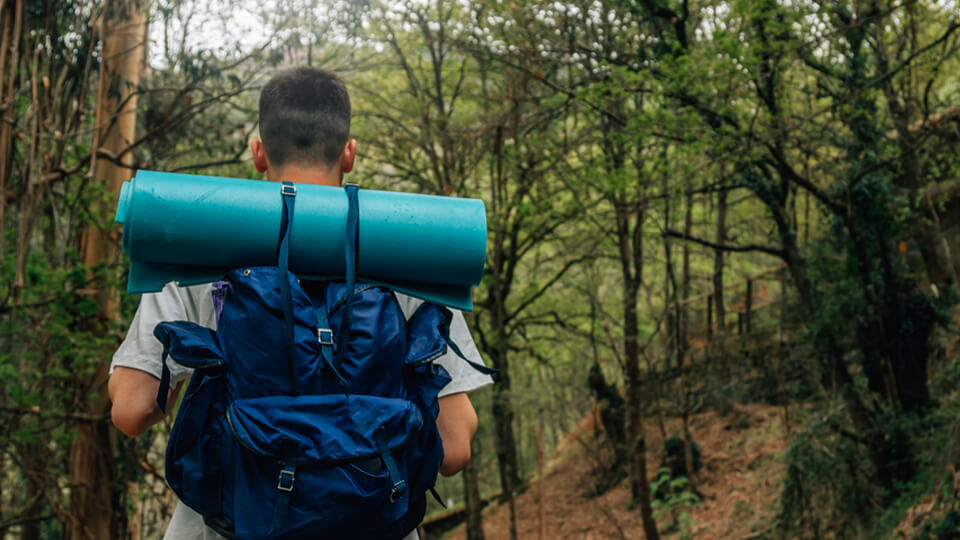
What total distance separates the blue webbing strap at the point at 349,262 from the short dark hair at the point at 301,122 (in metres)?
0.19

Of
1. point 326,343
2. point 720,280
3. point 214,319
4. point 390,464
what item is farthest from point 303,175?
point 720,280

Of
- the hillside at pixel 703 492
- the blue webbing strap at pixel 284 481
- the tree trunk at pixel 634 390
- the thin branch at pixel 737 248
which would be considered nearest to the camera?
the blue webbing strap at pixel 284 481

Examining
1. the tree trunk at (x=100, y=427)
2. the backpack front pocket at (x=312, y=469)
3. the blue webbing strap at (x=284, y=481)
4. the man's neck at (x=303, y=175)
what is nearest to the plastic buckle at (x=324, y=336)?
the backpack front pocket at (x=312, y=469)

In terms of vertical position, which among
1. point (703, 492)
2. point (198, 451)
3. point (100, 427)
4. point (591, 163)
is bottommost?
point (703, 492)

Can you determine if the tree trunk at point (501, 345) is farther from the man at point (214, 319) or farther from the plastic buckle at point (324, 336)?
the plastic buckle at point (324, 336)

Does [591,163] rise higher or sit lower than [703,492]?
higher

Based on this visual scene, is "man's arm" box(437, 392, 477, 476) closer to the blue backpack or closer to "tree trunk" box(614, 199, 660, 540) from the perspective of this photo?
the blue backpack

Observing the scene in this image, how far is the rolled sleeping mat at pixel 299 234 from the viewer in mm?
1637

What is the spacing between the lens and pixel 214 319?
1768 millimetres

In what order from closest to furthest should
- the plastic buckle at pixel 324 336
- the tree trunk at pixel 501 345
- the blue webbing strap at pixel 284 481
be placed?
the blue webbing strap at pixel 284 481
the plastic buckle at pixel 324 336
the tree trunk at pixel 501 345

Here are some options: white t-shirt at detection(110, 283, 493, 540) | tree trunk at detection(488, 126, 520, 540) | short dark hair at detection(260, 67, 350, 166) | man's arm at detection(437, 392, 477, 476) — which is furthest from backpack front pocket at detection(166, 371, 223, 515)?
tree trunk at detection(488, 126, 520, 540)

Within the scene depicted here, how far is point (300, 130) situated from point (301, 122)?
0.8 inches

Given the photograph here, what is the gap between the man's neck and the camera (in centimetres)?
188

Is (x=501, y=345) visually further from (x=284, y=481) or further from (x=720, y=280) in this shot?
(x=720, y=280)
